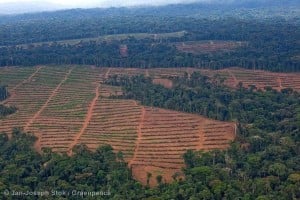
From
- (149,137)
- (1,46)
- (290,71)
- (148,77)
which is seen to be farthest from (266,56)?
(1,46)

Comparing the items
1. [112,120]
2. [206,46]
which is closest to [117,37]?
[206,46]

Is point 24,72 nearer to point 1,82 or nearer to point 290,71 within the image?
point 1,82

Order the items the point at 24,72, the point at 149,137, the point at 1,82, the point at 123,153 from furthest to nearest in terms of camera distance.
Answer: the point at 24,72
the point at 1,82
the point at 149,137
the point at 123,153

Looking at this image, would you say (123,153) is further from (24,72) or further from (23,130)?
(24,72)

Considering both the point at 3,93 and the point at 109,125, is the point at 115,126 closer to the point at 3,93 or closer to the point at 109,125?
the point at 109,125

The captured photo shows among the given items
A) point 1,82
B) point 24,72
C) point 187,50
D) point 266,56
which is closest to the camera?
point 1,82

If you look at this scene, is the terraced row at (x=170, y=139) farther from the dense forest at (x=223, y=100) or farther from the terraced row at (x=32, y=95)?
the terraced row at (x=32, y=95)

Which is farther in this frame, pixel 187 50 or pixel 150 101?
pixel 187 50
